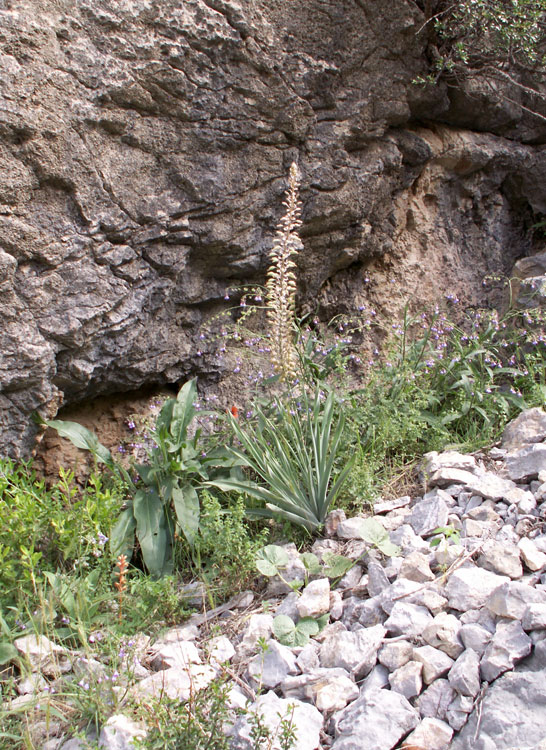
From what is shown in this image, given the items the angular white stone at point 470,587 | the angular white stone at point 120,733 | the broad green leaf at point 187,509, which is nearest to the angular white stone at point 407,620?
the angular white stone at point 470,587

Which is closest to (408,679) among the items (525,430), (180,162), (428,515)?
(428,515)

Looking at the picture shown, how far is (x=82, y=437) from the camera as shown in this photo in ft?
11.4

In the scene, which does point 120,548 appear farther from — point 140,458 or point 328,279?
point 328,279

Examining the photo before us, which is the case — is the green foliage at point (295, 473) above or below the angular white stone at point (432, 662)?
above

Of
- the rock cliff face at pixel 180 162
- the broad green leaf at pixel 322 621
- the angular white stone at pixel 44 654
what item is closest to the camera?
the angular white stone at pixel 44 654

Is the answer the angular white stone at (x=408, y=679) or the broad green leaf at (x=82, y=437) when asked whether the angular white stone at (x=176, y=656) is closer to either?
the angular white stone at (x=408, y=679)

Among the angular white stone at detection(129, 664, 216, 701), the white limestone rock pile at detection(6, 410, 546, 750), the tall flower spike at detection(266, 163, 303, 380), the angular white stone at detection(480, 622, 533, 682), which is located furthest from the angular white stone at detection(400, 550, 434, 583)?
the tall flower spike at detection(266, 163, 303, 380)

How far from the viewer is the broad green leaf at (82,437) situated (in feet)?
11.3

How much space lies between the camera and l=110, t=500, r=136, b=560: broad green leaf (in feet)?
9.78

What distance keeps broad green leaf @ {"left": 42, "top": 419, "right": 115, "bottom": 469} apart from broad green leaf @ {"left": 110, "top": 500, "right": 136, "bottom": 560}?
0.41 meters

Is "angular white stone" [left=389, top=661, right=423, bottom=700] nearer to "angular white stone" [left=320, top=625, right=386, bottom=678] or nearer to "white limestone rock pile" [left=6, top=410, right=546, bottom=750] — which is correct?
"white limestone rock pile" [left=6, top=410, right=546, bottom=750]

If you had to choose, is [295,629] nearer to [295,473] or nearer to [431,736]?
[431,736]

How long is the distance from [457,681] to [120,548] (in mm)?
1618

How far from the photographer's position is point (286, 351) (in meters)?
2.98
